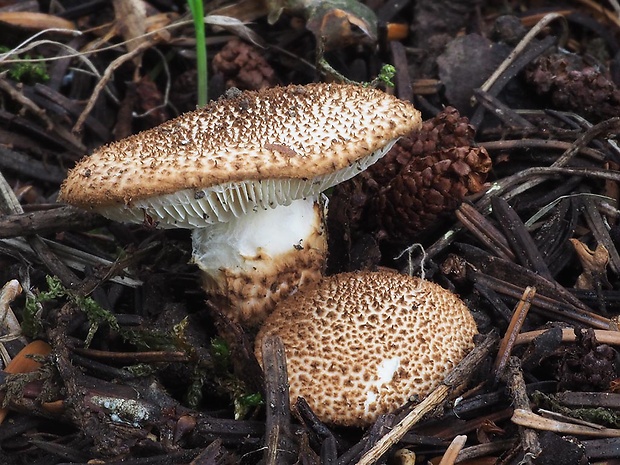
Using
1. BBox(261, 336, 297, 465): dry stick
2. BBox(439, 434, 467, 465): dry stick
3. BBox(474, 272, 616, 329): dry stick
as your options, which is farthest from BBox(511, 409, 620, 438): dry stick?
BBox(261, 336, 297, 465): dry stick

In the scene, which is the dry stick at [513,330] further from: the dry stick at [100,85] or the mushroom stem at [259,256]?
the dry stick at [100,85]

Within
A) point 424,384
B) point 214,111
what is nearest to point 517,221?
point 424,384

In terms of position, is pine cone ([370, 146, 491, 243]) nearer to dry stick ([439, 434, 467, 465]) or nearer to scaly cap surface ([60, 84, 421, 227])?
scaly cap surface ([60, 84, 421, 227])

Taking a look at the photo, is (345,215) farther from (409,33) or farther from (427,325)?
(409,33)

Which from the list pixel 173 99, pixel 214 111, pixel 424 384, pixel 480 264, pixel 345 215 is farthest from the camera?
pixel 173 99

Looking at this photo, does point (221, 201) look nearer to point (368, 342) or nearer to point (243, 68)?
point (368, 342)
